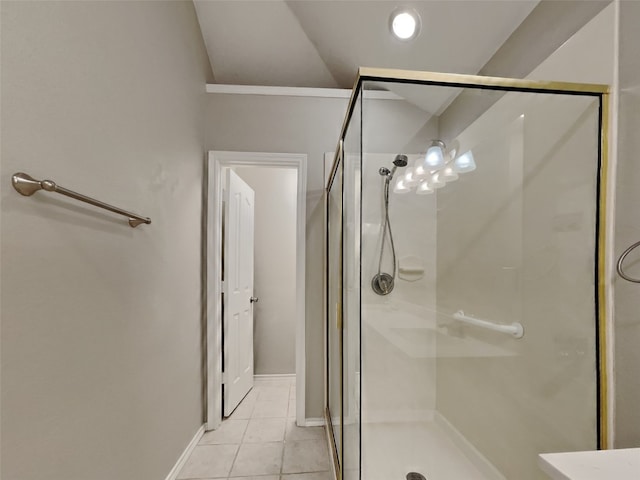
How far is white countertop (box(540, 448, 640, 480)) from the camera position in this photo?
69cm

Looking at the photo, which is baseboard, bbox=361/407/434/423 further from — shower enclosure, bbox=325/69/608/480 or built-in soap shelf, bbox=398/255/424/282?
built-in soap shelf, bbox=398/255/424/282

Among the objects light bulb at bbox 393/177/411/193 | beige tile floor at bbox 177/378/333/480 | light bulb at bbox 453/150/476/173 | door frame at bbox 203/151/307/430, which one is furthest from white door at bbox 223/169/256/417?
light bulb at bbox 453/150/476/173

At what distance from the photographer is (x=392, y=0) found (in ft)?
6.21

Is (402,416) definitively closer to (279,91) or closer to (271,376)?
(271,376)

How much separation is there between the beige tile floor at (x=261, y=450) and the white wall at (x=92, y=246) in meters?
0.27

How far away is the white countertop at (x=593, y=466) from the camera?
2.26ft

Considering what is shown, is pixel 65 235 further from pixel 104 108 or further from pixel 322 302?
pixel 322 302

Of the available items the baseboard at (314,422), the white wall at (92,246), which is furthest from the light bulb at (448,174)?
the baseboard at (314,422)

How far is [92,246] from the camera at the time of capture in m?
1.10

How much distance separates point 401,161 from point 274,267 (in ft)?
7.90

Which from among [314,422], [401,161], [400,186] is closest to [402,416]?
[314,422]

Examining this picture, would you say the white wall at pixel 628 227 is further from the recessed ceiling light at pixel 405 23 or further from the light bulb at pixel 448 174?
the recessed ceiling light at pixel 405 23

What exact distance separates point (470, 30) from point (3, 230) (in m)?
2.33

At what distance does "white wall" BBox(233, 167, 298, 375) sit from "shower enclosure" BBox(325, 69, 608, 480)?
1909 mm
